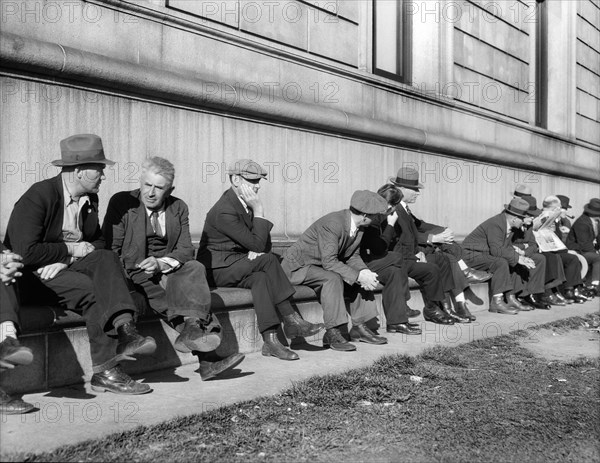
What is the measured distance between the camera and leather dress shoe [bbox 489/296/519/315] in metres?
10.8

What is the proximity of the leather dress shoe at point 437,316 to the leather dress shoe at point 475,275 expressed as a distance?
35.0 inches

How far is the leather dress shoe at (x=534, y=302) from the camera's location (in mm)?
11508

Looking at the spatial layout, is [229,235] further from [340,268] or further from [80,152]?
[80,152]

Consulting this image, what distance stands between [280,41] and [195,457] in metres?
6.60

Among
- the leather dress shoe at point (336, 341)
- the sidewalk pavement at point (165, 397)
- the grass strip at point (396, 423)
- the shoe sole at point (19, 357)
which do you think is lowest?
the grass strip at point (396, 423)

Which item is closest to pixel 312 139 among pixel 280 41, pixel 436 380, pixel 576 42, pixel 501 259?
pixel 280 41

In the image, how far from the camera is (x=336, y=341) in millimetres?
7285

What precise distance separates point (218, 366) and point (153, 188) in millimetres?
1446

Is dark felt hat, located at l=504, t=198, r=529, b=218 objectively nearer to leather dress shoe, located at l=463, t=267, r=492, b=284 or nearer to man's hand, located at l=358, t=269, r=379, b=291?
leather dress shoe, located at l=463, t=267, r=492, b=284

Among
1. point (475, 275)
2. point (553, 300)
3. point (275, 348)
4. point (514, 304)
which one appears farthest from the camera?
point (553, 300)

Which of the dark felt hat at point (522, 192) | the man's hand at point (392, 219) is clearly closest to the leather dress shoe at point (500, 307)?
the dark felt hat at point (522, 192)

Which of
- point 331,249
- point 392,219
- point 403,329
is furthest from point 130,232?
point 392,219

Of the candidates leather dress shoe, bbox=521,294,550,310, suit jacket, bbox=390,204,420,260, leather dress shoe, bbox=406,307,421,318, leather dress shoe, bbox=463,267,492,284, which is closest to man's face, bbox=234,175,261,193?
suit jacket, bbox=390,204,420,260

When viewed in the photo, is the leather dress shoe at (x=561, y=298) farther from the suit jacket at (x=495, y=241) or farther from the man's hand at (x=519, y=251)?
the suit jacket at (x=495, y=241)
